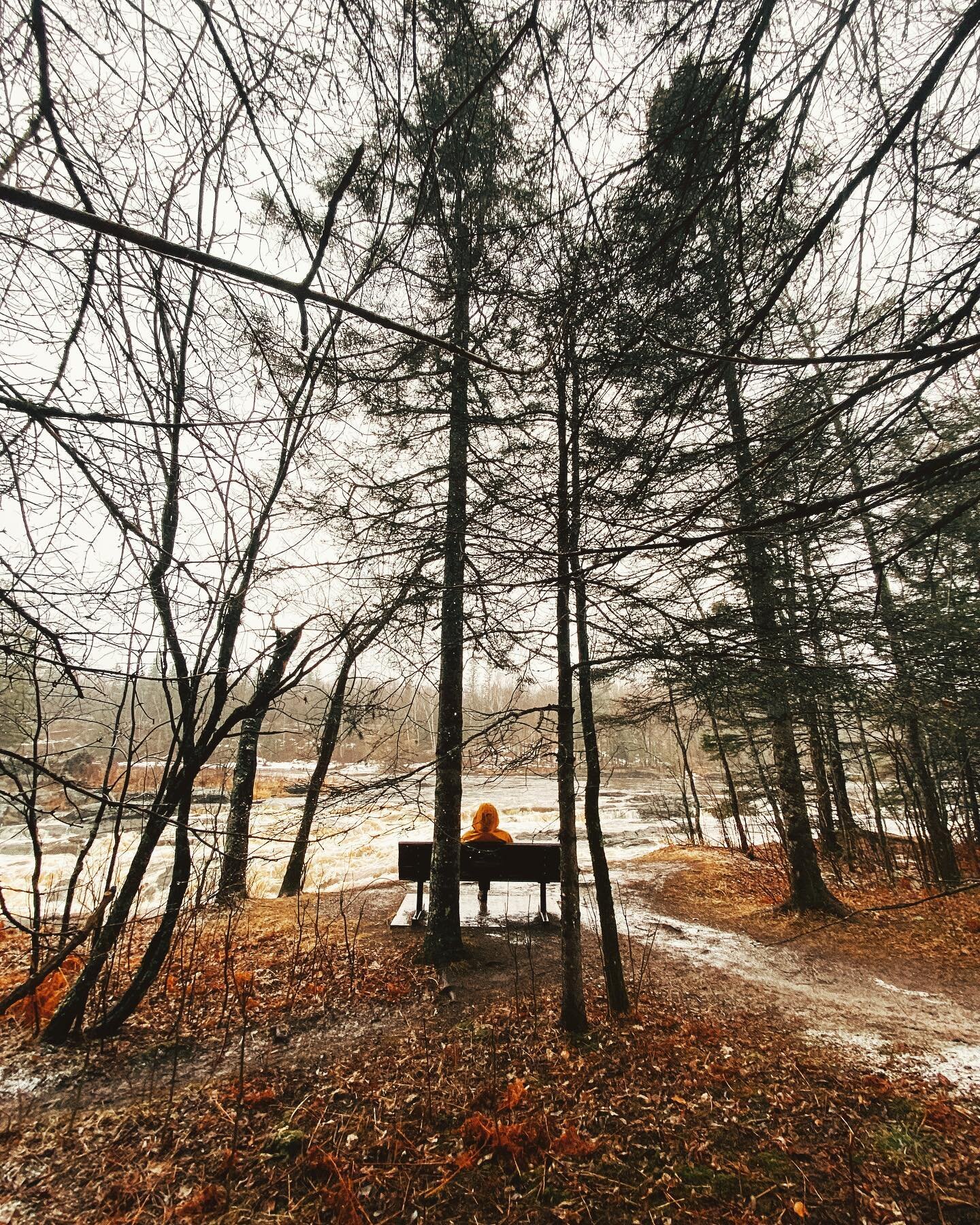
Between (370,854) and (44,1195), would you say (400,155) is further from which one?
(370,854)

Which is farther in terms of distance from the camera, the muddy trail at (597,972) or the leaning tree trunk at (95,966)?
the leaning tree trunk at (95,966)

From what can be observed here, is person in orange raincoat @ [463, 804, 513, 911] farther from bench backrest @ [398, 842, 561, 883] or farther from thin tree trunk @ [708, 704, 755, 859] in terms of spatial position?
thin tree trunk @ [708, 704, 755, 859]

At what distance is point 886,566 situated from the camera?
1.66 meters

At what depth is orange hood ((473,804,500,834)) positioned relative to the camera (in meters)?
6.41

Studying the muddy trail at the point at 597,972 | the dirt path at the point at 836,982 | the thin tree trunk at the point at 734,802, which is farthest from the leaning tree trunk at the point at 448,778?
the thin tree trunk at the point at 734,802

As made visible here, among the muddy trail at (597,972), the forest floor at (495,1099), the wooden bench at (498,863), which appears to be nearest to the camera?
the forest floor at (495,1099)

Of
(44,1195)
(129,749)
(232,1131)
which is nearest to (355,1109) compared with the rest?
(232,1131)

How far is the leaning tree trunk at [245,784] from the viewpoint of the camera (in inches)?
105

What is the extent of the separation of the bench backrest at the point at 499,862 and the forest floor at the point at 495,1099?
1.13 meters

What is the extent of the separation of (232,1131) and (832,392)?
5.15 metres

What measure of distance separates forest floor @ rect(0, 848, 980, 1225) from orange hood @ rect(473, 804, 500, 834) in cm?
142

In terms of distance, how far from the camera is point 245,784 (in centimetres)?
656

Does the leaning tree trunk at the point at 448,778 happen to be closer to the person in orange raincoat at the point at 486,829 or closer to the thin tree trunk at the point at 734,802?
the person in orange raincoat at the point at 486,829

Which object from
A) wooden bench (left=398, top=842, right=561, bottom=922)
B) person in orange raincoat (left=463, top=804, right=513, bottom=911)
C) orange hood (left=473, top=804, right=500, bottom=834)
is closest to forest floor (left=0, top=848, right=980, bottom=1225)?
wooden bench (left=398, top=842, right=561, bottom=922)
